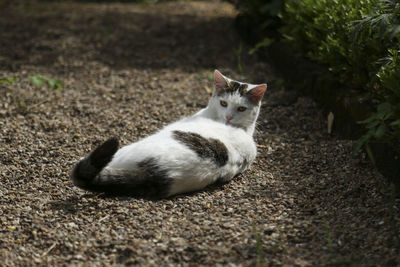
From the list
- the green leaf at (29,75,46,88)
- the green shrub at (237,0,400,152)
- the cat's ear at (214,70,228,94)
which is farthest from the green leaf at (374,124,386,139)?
the green leaf at (29,75,46,88)

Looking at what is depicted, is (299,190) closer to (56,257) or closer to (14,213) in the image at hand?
(56,257)

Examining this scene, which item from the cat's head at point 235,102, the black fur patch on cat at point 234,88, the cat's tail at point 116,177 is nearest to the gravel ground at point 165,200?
the cat's tail at point 116,177

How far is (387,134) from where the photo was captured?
3.09 m

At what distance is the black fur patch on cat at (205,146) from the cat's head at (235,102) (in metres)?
0.59

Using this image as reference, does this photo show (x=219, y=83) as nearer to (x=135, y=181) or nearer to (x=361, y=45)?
(x=361, y=45)

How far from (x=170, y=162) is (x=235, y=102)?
1.06 m

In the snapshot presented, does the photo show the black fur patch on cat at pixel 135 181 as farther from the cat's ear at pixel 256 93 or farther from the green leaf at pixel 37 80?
the green leaf at pixel 37 80

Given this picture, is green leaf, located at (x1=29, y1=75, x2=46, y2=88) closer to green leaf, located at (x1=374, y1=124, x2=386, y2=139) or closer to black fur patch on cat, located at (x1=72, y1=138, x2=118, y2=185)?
black fur patch on cat, located at (x1=72, y1=138, x2=118, y2=185)

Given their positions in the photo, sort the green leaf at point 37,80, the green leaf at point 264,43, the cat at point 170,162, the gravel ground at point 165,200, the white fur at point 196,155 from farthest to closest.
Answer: the green leaf at point 264,43
the green leaf at point 37,80
the white fur at point 196,155
the cat at point 170,162
the gravel ground at point 165,200

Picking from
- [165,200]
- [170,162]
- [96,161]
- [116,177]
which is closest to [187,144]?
[170,162]

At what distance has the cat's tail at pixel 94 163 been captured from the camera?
2795mm

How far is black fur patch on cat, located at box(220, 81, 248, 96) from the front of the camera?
155 inches

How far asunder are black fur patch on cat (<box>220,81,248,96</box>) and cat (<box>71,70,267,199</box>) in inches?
15.4

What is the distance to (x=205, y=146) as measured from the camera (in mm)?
3184
